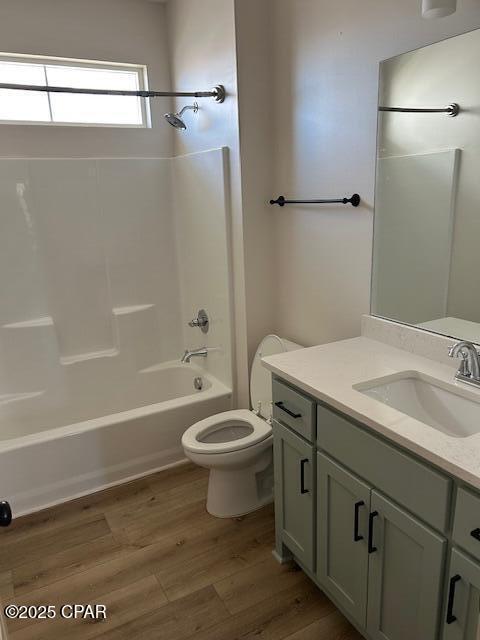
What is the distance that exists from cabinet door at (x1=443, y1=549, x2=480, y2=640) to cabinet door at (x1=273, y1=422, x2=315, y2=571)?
1.88ft

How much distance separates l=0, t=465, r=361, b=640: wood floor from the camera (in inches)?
67.5

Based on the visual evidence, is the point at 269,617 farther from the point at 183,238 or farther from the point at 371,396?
the point at 183,238

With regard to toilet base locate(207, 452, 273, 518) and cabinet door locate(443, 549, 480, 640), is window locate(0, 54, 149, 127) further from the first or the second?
cabinet door locate(443, 549, 480, 640)

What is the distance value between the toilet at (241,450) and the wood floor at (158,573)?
0.09 m

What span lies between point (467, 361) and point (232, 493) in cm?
128

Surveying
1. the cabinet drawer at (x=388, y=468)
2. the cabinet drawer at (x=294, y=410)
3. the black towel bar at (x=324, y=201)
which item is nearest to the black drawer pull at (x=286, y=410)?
the cabinet drawer at (x=294, y=410)

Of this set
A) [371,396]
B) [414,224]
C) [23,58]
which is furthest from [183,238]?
[371,396]

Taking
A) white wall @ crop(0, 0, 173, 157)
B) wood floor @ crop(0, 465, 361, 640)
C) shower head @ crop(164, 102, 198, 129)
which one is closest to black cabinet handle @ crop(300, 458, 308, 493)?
wood floor @ crop(0, 465, 361, 640)

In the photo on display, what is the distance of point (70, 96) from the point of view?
2865mm

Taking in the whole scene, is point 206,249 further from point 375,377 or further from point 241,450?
point 375,377

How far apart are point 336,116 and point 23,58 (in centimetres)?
185

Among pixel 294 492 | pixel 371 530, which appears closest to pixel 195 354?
pixel 294 492

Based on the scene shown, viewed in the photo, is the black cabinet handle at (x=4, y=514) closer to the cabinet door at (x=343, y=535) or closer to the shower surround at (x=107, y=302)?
the cabinet door at (x=343, y=535)

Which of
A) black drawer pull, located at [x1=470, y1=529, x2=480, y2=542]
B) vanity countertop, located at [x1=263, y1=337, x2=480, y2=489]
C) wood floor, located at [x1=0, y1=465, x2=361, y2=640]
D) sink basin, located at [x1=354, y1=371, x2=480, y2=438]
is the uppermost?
vanity countertop, located at [x1=263, y1=337, x2=480, y2=489]
